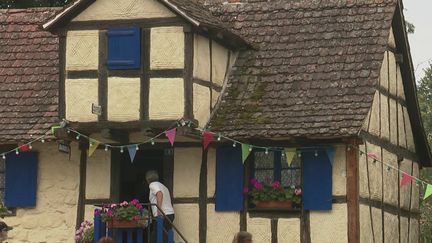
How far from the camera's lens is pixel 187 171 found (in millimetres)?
26594

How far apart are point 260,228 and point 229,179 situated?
1.06 metres

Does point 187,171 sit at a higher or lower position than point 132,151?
lower

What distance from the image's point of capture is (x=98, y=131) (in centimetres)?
2609

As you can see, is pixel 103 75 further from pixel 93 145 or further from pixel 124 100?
pixel 93 145

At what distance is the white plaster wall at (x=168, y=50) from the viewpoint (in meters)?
25.8

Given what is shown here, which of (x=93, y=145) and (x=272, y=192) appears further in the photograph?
(x=93, y=145)

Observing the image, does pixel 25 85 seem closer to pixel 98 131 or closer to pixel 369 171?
pixel 98 131

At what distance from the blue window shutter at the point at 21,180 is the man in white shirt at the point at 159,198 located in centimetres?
251

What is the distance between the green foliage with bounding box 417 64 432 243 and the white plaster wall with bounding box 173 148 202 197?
7346 millimetres

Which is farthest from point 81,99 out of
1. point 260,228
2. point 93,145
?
point 260,228

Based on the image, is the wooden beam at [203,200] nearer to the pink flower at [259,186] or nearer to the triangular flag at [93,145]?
the pink flower at [259,186]

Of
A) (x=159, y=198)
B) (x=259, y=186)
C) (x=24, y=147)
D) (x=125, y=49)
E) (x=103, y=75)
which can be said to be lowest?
(x=159, y=198)

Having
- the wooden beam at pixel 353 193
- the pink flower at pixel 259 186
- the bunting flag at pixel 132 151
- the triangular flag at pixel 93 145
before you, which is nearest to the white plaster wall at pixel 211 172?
the pink flower at pixel 259 186

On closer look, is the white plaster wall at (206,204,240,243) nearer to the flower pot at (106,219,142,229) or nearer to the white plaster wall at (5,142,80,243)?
the flower pot at (106,219,142,229)
